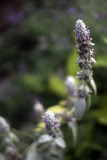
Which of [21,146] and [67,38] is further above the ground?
[67,38]

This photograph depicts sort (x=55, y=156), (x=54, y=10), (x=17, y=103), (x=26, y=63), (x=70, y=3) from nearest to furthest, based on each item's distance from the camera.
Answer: (x=55, y=156) → (x=70, y=3) → (x=54, y=10) → (x=17, y=103) → (x=26, y=63)

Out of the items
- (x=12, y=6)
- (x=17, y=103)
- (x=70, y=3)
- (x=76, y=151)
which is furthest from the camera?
(x=12, y=6)

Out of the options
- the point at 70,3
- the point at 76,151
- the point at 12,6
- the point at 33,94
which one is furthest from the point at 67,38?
the point at 12,6

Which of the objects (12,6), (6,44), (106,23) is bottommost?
(106,23)

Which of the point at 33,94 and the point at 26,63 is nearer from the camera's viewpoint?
the point at 33,94

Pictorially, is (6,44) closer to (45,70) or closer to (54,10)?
(45,70)

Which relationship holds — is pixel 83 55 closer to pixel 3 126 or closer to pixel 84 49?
pixel 84 49
